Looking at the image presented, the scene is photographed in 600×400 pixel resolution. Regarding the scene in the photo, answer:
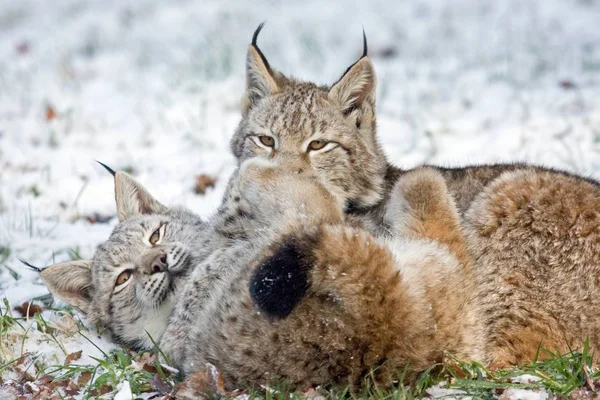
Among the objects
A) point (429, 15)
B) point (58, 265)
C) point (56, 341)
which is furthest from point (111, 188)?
point (429, 15)

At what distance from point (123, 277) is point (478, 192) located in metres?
2.39

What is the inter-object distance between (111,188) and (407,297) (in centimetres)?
434

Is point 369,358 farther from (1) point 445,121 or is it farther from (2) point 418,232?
(1) point 445,121

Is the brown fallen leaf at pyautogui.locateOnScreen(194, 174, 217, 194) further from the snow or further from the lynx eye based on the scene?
the snow

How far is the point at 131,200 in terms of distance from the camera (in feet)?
20.2

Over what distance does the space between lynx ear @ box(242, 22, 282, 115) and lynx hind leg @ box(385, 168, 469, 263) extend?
143 cm

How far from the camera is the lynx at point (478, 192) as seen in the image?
4.70 meters

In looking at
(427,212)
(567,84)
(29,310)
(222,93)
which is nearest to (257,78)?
(427,212)

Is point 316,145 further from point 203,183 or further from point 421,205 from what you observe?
point 203,183

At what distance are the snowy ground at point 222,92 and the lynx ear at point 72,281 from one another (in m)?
0.44

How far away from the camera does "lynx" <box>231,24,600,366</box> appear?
15.4ft

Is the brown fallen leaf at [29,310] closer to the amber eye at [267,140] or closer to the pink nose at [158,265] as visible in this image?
the pink nose at [158,265]

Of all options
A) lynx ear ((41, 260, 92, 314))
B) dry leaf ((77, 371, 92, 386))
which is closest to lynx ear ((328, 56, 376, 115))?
lynx ear ((41, 260, 92, 314))

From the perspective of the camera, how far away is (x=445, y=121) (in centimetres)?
857
